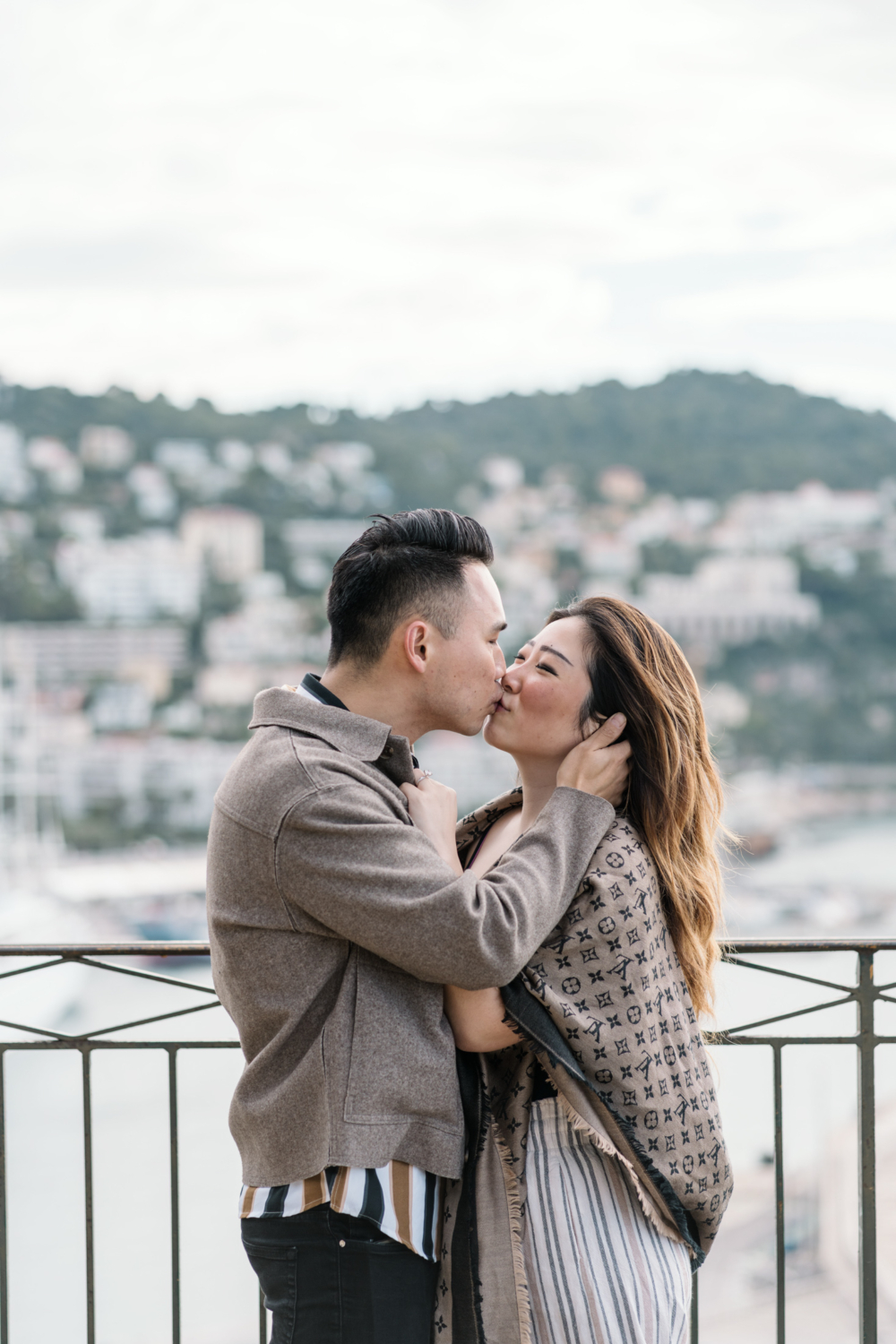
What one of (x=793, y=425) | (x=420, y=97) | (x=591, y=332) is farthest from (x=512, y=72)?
(x=793, y=425)

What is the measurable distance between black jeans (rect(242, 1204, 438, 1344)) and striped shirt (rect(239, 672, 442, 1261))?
15 millimetres

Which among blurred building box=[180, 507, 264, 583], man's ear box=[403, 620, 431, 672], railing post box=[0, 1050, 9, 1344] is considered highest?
blurred building box=[180, 507, 264, 583]

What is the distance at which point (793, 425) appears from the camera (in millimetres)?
49219

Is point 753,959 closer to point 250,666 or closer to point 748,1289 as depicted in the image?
point 748,1289

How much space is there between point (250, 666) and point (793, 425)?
24.8 m

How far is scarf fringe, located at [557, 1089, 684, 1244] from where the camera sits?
1439 millimetres

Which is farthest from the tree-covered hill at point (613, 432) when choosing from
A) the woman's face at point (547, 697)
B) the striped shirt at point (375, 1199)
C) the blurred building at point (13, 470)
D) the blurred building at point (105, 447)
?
the striped shirt at point (375, 1199)

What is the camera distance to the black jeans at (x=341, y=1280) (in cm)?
138

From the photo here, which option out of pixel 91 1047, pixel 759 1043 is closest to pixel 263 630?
pixel 91 1047

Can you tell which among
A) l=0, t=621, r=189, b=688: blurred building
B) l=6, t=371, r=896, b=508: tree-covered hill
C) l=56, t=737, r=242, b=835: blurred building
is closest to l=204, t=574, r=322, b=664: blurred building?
l=0, t=621, r=189, b=688: blurred building

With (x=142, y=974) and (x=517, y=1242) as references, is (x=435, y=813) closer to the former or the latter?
(x=517, y=1242)

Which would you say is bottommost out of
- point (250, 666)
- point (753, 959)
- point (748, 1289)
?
point (748, 1289)

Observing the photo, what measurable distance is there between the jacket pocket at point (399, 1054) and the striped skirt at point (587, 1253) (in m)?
0.14

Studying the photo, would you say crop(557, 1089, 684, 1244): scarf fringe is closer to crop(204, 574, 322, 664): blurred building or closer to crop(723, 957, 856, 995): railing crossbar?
crop(723, 957, 856, 995): railing crossbar
